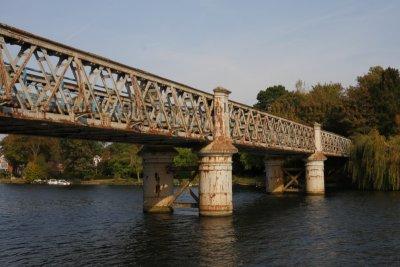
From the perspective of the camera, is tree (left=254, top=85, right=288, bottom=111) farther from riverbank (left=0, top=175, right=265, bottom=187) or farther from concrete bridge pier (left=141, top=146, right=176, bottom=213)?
concrete bridge pier (left=141, top=146, right=176, bottom=213)

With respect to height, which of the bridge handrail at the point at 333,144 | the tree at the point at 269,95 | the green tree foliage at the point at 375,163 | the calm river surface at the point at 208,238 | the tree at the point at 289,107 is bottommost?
the calm river surface at the point at 208,238

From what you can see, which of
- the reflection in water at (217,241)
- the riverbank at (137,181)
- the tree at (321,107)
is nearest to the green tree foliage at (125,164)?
the riverbank at (137,181)

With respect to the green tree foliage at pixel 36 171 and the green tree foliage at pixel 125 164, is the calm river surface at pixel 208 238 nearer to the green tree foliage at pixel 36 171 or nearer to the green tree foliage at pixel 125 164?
the green tree foliage at pixel 125 164

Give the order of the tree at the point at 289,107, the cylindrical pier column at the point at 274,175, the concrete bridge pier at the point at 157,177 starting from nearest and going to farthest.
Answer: the concrete bridge pier at the point at 157,177, the cylindrical pier column at the point at 274,175, the tree at the point at 289,107

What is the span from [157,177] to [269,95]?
102m

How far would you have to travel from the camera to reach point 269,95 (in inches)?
5561

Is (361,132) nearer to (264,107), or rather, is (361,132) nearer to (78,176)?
(264,107)

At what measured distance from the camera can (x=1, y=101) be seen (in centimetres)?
2092

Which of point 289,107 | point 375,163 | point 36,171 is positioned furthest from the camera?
point 36,171

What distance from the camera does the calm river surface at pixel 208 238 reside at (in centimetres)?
2484

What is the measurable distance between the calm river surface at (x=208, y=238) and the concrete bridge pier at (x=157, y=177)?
5.74 feet

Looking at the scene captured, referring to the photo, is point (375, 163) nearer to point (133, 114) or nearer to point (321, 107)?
point (321, 107)

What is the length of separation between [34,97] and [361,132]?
78.0 meters

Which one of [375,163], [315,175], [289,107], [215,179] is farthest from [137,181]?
[215,179]
